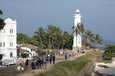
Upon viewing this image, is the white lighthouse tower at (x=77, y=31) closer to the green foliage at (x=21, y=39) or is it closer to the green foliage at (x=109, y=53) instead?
the green foliage at (x=109, y=53)

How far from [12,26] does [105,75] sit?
98.1ft

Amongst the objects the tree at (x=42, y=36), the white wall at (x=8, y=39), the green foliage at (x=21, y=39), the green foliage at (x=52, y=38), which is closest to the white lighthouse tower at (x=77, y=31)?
the green foliage at (x=52, y=38)

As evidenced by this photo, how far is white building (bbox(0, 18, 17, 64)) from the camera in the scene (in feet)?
316

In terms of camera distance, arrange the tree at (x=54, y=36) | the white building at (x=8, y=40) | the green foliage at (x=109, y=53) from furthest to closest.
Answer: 1. the tree at (x=54, y=36)
2. the green foliage at (x=109, y=53)
3. the white building at (x=8, y=40)

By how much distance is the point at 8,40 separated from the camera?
9869 centimetres

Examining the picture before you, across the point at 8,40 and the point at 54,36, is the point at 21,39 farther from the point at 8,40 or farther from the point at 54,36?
the point at 8,40

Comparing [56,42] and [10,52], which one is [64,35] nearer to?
[56,42]

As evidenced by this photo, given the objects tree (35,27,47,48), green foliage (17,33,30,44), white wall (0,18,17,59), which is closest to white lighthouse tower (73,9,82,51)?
tree (35,27,47,48)

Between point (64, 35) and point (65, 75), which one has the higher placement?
point (64, 35)

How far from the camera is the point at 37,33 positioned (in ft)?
508

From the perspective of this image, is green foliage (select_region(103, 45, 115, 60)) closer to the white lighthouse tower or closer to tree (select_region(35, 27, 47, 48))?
the white lighthouse tower

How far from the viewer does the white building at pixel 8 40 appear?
316 feet

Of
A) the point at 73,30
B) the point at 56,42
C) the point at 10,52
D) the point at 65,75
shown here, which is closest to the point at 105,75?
the point at 10,52

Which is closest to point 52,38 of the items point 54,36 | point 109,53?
point 54,36
